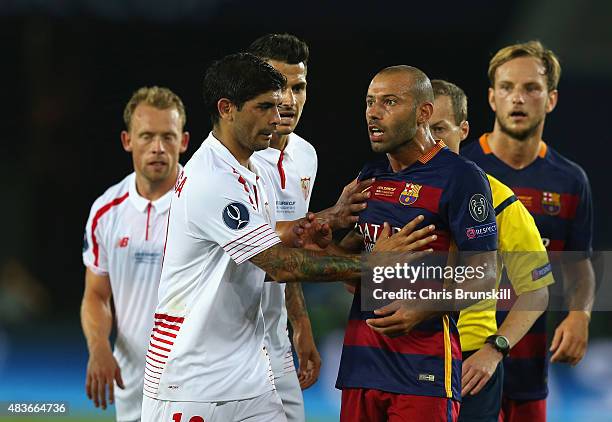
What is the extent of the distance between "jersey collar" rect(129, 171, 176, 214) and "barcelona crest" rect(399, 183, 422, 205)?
6.20 feet

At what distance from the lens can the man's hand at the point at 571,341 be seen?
16.0 ft

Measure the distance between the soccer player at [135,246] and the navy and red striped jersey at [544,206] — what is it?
161 centimetres

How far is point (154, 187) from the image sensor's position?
528 cm

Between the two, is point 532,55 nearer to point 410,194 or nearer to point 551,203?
point 551,203

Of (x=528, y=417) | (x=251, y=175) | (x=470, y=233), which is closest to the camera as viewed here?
(x=470, y=233)

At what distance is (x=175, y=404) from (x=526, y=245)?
5.44ft

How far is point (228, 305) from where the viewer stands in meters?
3.66

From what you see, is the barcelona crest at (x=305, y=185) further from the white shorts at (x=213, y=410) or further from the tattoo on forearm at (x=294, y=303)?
the white shorts at (x=213, y=410)

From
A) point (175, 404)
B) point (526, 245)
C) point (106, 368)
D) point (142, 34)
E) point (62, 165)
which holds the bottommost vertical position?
point (175, 404)

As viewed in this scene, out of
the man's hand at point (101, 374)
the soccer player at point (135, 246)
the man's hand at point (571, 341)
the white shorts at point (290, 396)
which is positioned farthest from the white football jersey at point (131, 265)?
the man's hand at point (571, 341)

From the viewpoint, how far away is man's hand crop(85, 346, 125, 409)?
197 inches

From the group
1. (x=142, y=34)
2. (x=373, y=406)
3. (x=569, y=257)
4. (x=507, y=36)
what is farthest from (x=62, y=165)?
(x=373, y=406)

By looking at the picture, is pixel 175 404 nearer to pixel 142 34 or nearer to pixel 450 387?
pixel 450 387

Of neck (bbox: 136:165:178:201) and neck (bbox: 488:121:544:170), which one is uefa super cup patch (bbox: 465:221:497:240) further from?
neck (bbox: 136:165:178:201)
